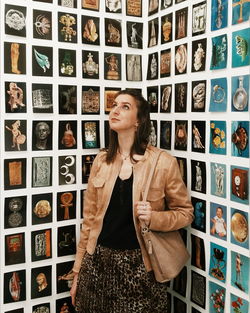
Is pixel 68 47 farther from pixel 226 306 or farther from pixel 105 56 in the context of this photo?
pixel 226 306

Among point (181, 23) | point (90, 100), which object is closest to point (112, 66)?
point (90, 100)

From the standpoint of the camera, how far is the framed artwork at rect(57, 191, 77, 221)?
6.61ft

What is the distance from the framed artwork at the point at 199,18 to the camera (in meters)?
1.75

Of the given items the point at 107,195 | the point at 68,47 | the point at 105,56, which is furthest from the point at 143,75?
the point at 107,195

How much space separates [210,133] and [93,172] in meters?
0.60

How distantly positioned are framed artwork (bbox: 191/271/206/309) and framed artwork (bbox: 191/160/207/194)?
16.4 inches

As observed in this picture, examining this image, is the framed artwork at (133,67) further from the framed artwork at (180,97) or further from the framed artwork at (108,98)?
the framed artwork at (180,97)

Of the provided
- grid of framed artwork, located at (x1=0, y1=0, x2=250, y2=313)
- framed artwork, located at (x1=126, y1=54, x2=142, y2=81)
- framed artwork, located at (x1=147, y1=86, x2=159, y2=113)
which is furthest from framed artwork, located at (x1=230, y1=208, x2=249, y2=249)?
framed artwork, located at (x1=126, y1=54, x2=142, y2=81)

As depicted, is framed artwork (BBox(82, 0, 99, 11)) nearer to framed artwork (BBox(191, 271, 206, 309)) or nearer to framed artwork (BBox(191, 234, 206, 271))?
framed artwork (BBox(191, 234, 206, 271))

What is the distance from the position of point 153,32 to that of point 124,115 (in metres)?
0.64

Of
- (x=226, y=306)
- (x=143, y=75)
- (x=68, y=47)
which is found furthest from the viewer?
(x=143, y=75)

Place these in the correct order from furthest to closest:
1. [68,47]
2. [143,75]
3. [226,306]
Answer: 1. [143,75]
2. [68,47]
3. [226,306]

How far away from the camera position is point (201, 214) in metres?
1.80

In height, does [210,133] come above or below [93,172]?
above
